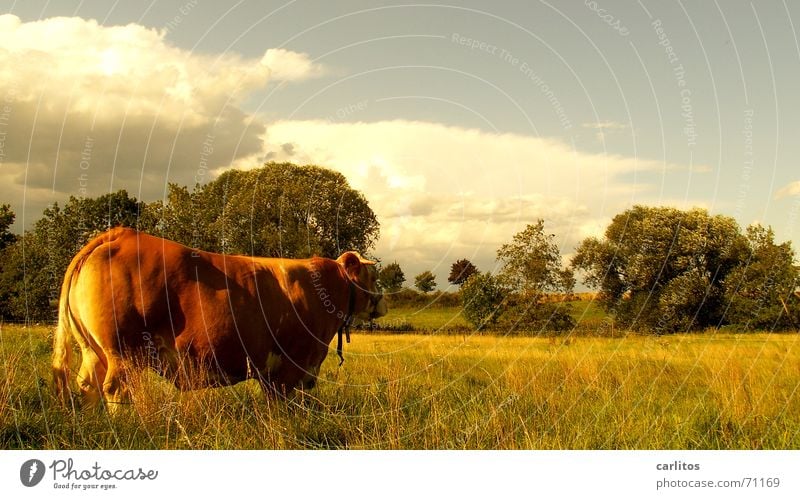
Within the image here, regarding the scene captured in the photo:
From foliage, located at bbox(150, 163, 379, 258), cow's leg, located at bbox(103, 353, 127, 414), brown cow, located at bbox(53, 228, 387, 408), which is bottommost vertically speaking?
cow's leg, located at bbox(103, 353, 127, 414)

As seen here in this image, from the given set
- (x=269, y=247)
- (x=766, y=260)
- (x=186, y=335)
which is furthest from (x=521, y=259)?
(x=186, y=335)

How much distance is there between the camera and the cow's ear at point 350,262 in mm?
9086

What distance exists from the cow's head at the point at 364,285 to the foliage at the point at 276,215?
6191 mm

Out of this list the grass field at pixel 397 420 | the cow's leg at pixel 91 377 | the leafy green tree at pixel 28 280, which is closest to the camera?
the grass field at pixel 397 420

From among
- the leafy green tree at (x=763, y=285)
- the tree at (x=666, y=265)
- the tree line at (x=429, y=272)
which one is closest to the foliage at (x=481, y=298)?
the tree line at (x=429, y=272)

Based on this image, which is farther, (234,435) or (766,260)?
(766,260)

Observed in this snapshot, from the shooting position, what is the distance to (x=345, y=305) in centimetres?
903

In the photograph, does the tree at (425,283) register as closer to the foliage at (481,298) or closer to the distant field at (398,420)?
the distant field at (398,420)

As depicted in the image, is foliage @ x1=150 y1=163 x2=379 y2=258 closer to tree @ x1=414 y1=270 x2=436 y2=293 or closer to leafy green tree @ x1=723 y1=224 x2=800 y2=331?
tree @ x1=414 y1=270 x2=436 y2=293

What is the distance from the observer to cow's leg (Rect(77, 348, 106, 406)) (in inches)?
266
